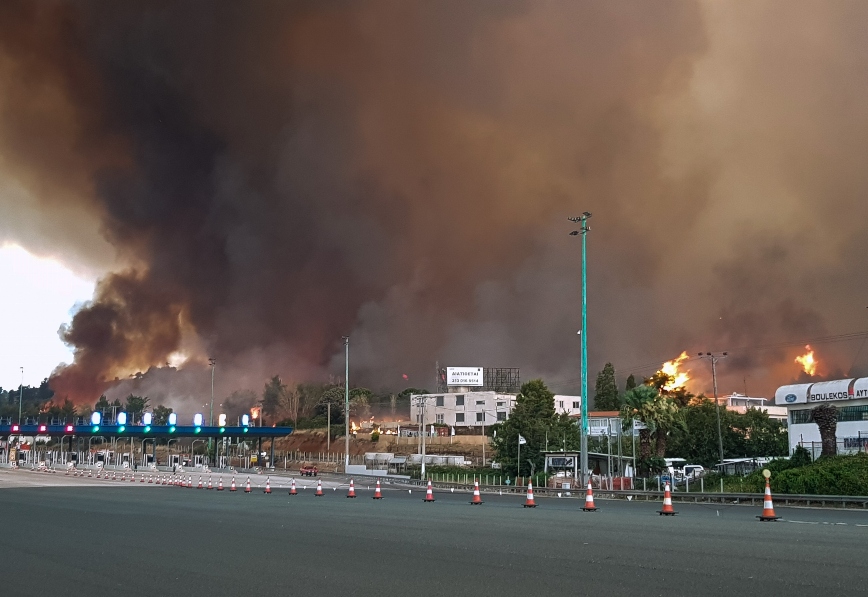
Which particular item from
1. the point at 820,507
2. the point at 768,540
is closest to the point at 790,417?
the point at 820,507

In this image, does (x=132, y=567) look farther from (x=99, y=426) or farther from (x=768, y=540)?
(x=99, y=426)

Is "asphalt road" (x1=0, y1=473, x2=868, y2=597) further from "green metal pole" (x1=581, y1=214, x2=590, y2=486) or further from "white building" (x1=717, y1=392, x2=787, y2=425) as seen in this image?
"white building" (x1=717, y1=392, x2=787, y2=425)

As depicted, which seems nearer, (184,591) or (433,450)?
(184,591)

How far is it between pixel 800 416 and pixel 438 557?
6786 centimetres

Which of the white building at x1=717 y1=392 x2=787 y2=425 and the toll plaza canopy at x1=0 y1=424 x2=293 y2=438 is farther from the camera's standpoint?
the white building at x1=717 y1=392 x2=787 y2=425

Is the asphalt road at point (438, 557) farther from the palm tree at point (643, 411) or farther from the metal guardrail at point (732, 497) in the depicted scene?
the palm tree at point (643, 411)

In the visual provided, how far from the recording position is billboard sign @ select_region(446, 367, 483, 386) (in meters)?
146

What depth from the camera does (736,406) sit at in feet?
582

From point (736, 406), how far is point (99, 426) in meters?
132

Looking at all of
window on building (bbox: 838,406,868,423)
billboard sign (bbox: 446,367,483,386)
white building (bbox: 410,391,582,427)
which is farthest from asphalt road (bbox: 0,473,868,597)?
billboard sign (bbox: 446,367,483,386)

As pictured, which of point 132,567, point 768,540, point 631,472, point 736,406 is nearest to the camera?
point 132,567

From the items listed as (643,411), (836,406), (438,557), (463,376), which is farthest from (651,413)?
(463,376)

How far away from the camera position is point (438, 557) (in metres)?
12.8

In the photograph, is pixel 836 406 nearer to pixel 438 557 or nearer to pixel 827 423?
pixel 827 423
